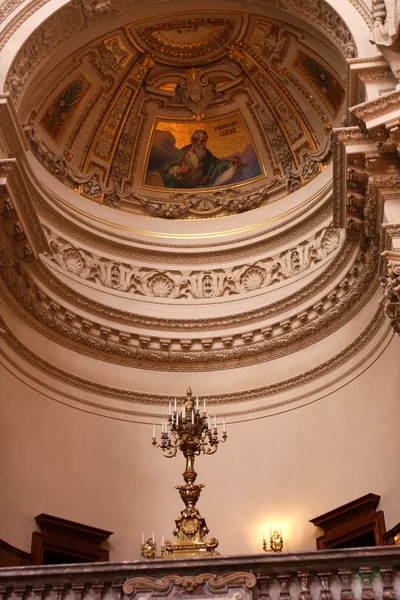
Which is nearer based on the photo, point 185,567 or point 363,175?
point 185,567

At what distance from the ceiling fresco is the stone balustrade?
978cm

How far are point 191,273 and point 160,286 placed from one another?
2.43 ft

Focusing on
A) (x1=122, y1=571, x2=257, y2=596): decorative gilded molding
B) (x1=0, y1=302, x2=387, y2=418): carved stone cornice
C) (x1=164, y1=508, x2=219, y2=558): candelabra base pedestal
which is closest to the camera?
(x1=122, y1=571, x2=257, y2=596): decorative gilded molding

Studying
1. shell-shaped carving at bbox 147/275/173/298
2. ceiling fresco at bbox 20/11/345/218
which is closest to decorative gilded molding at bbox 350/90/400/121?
ceiling fresco at bbox 20/11/345/218

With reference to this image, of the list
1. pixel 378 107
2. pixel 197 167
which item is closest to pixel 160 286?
pixel 197 167

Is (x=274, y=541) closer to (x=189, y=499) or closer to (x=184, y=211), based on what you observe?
(x=189, y=499)

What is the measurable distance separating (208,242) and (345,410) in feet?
17.5

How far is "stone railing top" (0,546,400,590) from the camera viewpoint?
25.7ft

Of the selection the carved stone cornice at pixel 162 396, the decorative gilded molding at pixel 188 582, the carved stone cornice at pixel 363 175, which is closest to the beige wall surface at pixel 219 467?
the carved stone cornice at pixel 162 396

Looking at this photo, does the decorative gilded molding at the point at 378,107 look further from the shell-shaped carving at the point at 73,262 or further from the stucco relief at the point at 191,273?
the shell-shaped carving at the point at 73,262

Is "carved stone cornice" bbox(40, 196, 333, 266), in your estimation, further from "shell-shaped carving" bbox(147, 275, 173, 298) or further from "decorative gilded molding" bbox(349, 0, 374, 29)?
"decorative gilded molding" bbox(349, 0, 374, 29)

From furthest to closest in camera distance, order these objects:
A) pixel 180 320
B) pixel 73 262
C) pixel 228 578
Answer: pixel 73 262
pixel 180 320
pixel 228 578

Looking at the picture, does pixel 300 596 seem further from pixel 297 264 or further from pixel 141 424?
pixel 297 264

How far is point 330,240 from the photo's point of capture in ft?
52.4
